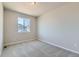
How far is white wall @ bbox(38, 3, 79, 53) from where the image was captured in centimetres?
330

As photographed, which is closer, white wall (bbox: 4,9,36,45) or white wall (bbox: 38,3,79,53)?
white wall (bbox: 38,3,79,53)

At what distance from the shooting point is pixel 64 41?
12.5 feet

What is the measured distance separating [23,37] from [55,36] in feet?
7.42

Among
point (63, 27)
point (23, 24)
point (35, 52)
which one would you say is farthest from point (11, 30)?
point (63, 27)

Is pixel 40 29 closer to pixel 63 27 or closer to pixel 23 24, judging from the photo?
pixel 23 24

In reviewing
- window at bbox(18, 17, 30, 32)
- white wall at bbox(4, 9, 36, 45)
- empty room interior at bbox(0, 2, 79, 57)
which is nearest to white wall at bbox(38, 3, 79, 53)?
empty room interior at bbox(0, 2, 79, 57)

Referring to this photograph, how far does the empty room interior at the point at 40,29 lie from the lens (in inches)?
128

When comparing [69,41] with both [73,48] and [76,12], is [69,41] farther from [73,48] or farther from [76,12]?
[76,12]

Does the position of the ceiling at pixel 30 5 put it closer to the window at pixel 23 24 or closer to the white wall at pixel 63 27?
the white wall at pixel 63 27

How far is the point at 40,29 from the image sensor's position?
19.4 ft

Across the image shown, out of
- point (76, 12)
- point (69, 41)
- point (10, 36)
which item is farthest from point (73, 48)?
point (10, 36)

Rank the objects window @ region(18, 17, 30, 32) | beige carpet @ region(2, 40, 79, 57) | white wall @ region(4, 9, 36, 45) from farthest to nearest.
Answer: window @ region(18, 17, 30, 32), white wall @ region(4, 9, 36, 45), beige carpet @ region(2, 40, 79, 57)

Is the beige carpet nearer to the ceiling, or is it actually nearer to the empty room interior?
the empty room interior

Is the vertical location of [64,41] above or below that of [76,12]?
below
